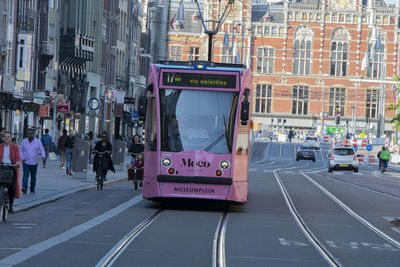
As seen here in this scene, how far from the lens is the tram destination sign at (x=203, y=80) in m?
19.0

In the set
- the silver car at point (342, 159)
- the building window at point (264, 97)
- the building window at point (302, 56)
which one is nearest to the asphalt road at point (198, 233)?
the silver car at point (342, 159)

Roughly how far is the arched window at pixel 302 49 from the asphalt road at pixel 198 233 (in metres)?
89.2

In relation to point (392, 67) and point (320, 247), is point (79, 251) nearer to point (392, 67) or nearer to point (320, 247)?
point (320, 247)

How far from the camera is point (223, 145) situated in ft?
61.7

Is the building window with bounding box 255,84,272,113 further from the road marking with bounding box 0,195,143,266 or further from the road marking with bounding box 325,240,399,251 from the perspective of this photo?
the road marking with bounding box 325,240,399,251

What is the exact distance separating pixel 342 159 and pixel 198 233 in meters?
41.5

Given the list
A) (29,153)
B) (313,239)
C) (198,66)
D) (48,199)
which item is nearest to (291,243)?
(313,239)

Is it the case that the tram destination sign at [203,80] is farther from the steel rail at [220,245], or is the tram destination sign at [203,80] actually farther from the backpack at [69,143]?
the backpack at [69,143]

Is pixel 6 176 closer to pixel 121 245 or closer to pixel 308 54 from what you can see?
pixel 121 245

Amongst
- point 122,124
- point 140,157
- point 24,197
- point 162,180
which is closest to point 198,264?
point 162,180

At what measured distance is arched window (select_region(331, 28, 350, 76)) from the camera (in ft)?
371

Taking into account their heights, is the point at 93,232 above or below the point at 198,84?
below

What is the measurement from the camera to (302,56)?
373 feet

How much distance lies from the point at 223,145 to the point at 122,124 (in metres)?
60.8
